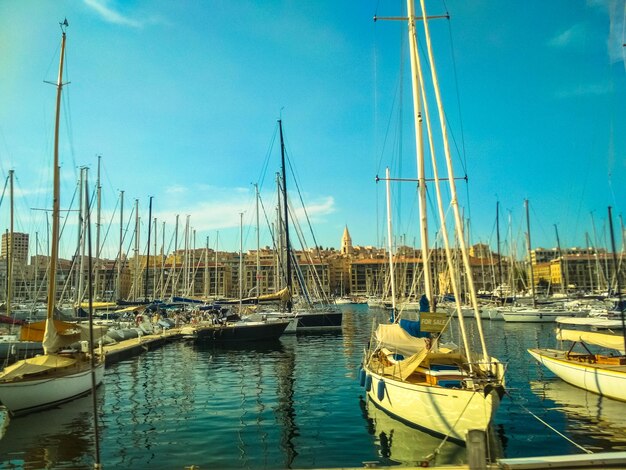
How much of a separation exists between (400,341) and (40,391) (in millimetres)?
11677

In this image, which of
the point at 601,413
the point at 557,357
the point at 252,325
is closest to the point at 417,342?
the point at 601,413

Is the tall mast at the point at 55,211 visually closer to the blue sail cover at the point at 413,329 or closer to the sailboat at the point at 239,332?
the blue sail cover at the point at 413,329

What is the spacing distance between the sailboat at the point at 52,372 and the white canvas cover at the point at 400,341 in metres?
8.71

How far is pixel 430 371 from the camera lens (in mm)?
12148

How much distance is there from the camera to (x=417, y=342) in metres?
14.8

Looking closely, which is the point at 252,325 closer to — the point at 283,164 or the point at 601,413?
the point at 283,164

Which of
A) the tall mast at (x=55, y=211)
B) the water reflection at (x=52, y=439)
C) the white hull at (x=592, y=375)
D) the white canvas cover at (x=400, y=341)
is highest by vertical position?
the tall mast at (x=55, y=211)

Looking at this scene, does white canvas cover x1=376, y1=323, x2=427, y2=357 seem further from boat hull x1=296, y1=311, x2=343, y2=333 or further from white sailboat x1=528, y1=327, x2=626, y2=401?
boat hull x1=296, y1=311, x2=343, y2=333

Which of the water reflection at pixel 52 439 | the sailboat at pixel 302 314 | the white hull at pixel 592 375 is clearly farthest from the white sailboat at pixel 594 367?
the sailboat at pixel 302 314

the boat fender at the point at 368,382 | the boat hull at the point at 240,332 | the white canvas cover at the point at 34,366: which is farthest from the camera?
the boat hull at the point at 240,332

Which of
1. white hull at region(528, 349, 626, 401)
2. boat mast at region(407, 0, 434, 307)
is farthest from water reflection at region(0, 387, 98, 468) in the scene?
white hull at region(528, 349, 626, 401)

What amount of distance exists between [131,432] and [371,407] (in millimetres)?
7261

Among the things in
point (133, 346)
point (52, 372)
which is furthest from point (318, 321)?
point (52, 372)

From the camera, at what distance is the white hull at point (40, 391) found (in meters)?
14.7
